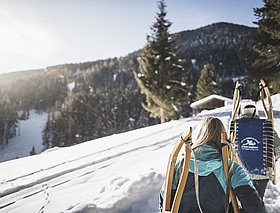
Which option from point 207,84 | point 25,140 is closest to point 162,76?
point 207,84

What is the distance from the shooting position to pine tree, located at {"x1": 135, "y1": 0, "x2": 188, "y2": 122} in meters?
22.7

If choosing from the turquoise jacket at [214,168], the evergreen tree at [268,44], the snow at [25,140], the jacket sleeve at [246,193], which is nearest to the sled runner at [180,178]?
the turquoise jacket at [214,168]

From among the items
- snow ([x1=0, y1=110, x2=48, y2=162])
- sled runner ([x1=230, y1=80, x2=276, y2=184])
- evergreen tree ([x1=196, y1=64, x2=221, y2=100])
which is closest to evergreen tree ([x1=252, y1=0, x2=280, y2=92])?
sled runner ([x1=230, y1=80, x2=276, y2=184])

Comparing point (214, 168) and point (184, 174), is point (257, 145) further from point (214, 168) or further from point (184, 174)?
point (184, 174)

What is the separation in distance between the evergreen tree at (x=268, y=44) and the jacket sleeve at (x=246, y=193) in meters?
16.9

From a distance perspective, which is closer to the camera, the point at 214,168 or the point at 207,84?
the point at 214,168

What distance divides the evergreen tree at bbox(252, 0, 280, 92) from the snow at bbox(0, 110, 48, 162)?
7730 cm

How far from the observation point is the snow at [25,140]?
282 ft

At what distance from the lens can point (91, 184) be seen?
609cm

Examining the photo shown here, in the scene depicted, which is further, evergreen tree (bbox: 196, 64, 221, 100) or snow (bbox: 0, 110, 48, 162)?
snow (bbox: 0, 110, 48, 162)

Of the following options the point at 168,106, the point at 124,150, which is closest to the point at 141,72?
the point at 168,106

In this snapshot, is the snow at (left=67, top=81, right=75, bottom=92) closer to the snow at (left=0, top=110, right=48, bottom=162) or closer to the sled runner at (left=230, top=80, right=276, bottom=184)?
the snow at (left=0, top=110, right=48, bottom=162)

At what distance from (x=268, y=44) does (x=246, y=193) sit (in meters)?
18.7

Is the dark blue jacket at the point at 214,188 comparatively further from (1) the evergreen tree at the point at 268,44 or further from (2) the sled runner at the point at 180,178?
(1) the evergreen tree at the point at 268,44
